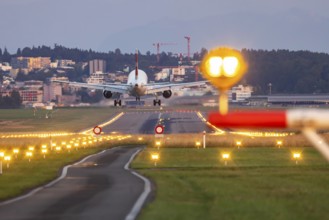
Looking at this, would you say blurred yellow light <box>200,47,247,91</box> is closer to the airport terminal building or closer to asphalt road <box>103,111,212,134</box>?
the airport terminal building

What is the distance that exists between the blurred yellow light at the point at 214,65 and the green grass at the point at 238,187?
14398mm

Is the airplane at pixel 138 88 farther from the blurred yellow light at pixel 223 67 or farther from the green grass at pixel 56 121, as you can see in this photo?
the blurred yellow light at pixel 223 67

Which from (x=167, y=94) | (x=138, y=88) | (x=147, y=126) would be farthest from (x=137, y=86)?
(x=147, y=126)

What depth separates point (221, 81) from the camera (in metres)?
7.30

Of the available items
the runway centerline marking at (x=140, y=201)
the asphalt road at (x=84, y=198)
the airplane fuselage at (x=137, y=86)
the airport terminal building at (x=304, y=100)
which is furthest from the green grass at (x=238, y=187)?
the airplane fuselage at (x=137, y=86)

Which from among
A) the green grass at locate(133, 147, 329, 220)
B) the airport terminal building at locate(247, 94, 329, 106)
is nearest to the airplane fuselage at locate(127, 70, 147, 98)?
the green grass at locate(133, 147, 329, 220)

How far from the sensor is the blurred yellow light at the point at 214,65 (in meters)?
7.29

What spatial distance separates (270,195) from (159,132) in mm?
55066

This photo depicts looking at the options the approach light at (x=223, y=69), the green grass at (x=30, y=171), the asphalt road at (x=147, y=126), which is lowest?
the asphalt road at (x=147, y=126)

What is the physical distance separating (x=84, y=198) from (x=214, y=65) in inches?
859

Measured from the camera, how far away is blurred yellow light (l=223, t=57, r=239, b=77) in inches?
290

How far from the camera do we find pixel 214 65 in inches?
292

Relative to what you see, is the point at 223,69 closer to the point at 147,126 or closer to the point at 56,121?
the point at 147,126

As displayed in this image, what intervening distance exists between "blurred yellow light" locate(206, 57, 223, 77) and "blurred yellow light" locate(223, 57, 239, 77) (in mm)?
41
